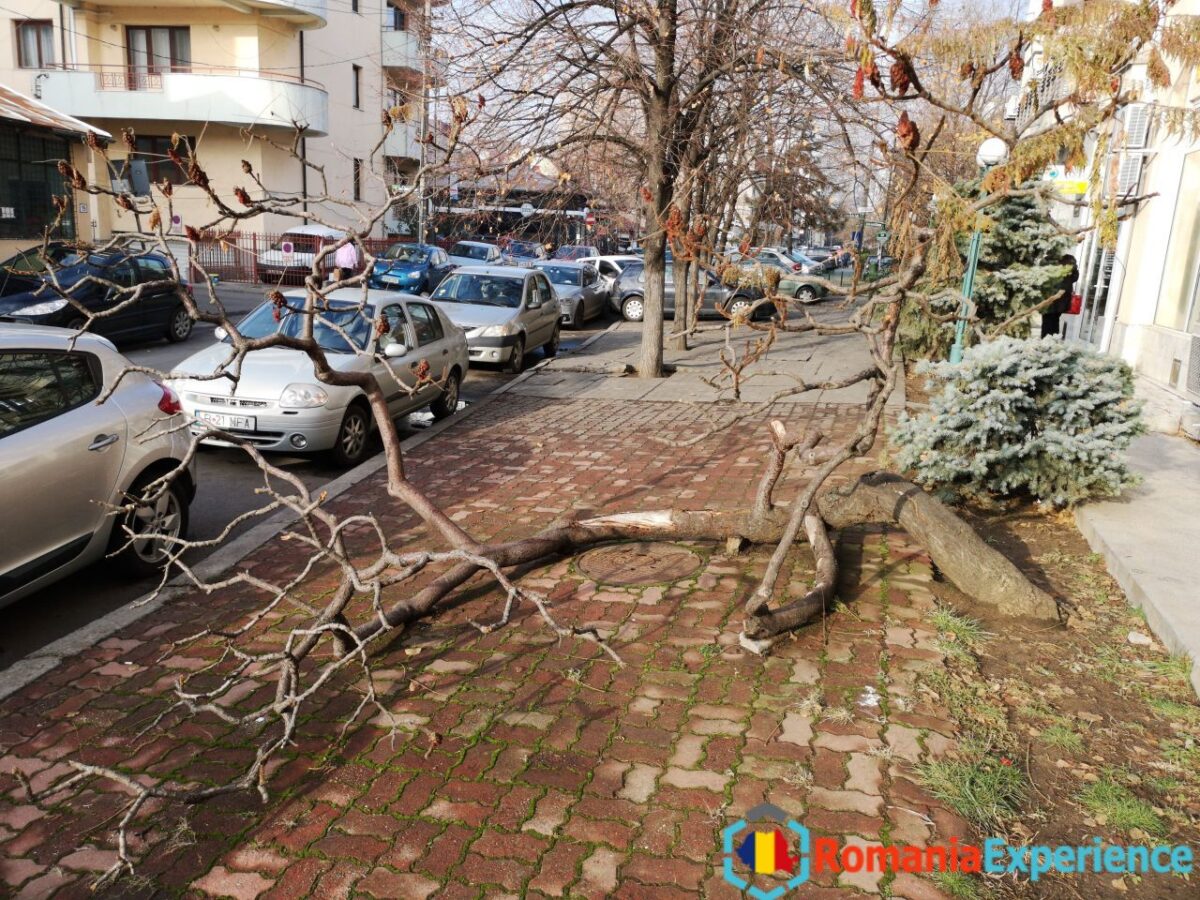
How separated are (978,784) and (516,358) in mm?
12988

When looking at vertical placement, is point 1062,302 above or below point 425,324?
above

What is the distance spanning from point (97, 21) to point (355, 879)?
35.6 metres

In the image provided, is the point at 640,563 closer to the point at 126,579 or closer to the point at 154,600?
the point at 154,600

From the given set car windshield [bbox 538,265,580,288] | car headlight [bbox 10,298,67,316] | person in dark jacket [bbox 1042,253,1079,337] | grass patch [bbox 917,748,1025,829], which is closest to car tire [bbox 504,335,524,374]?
car headlight [bbox 10,298,67,316]

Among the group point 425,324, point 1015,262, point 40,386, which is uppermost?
point 1015,262

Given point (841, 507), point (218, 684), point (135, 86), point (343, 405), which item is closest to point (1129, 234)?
point (841, 507)

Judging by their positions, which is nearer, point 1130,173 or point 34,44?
point 1130,173

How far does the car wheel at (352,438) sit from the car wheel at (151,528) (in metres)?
2.88

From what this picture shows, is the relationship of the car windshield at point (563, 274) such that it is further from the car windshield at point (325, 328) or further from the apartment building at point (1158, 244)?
the car windshield at point (325, 328)

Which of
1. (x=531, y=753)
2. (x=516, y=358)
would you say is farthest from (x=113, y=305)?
(x=531, y=753)

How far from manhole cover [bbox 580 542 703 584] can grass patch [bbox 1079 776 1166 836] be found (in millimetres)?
2730

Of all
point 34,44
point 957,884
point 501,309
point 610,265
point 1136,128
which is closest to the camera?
point 957,884

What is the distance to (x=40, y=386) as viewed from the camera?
5.61 meters

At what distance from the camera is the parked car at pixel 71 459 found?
523cm
